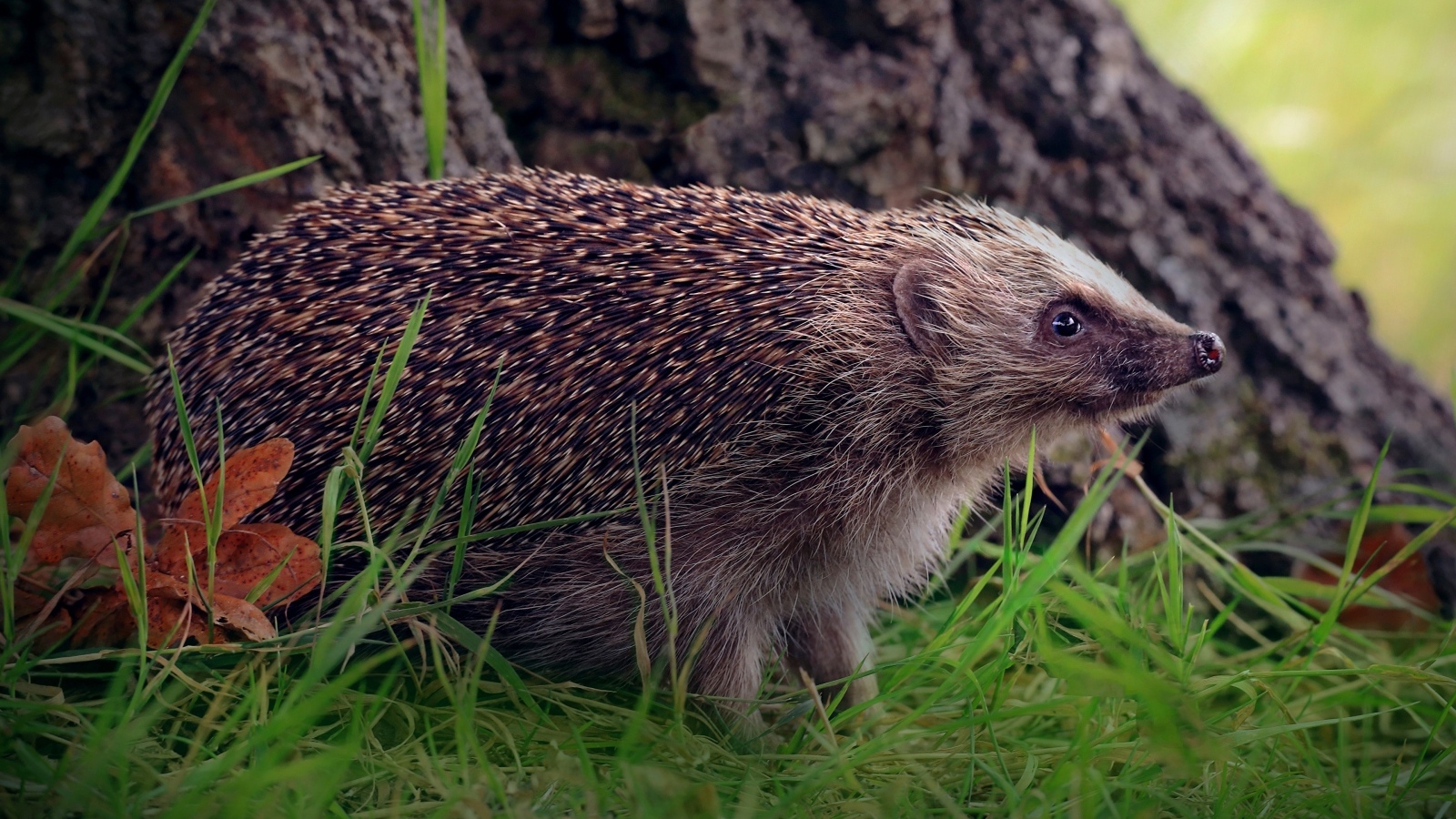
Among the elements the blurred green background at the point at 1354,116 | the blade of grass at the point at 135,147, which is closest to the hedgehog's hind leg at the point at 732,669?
the blade of grass at the point at 135,147

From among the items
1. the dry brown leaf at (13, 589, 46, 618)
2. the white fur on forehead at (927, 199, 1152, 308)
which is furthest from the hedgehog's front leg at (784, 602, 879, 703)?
the dry brown leaf at (13, 589, 46, 618)

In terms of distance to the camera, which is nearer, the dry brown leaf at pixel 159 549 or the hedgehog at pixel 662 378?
the dry brown leaf at pixel 159 549

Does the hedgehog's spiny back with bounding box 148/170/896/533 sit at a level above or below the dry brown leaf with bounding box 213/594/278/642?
above

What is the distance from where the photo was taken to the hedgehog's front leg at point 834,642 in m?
4.00

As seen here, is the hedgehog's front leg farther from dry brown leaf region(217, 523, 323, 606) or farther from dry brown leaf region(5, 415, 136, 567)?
dry brown leaf region(5, 415, 136, 567)

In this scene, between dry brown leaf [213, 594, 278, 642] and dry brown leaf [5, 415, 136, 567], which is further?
dry brown leaf [5, 415, 136, 567]

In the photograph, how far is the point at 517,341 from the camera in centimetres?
348

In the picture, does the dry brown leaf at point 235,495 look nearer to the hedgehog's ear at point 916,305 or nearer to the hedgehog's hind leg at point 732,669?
the hedgehog's hind leg at point 732,669

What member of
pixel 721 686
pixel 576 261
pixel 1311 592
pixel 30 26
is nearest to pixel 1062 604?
pixel 721 686

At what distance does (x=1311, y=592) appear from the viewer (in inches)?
168

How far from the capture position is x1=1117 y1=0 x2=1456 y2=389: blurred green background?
9430mm

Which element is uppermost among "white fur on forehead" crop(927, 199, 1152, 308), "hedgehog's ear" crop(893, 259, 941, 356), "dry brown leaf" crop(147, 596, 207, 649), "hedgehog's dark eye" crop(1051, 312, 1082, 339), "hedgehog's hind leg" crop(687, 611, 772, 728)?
"white fur on forehead" crop(927, 199, 1152, 308)

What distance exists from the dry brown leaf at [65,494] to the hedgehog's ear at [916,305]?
8.00 ft

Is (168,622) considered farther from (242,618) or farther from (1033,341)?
(1033,341)
